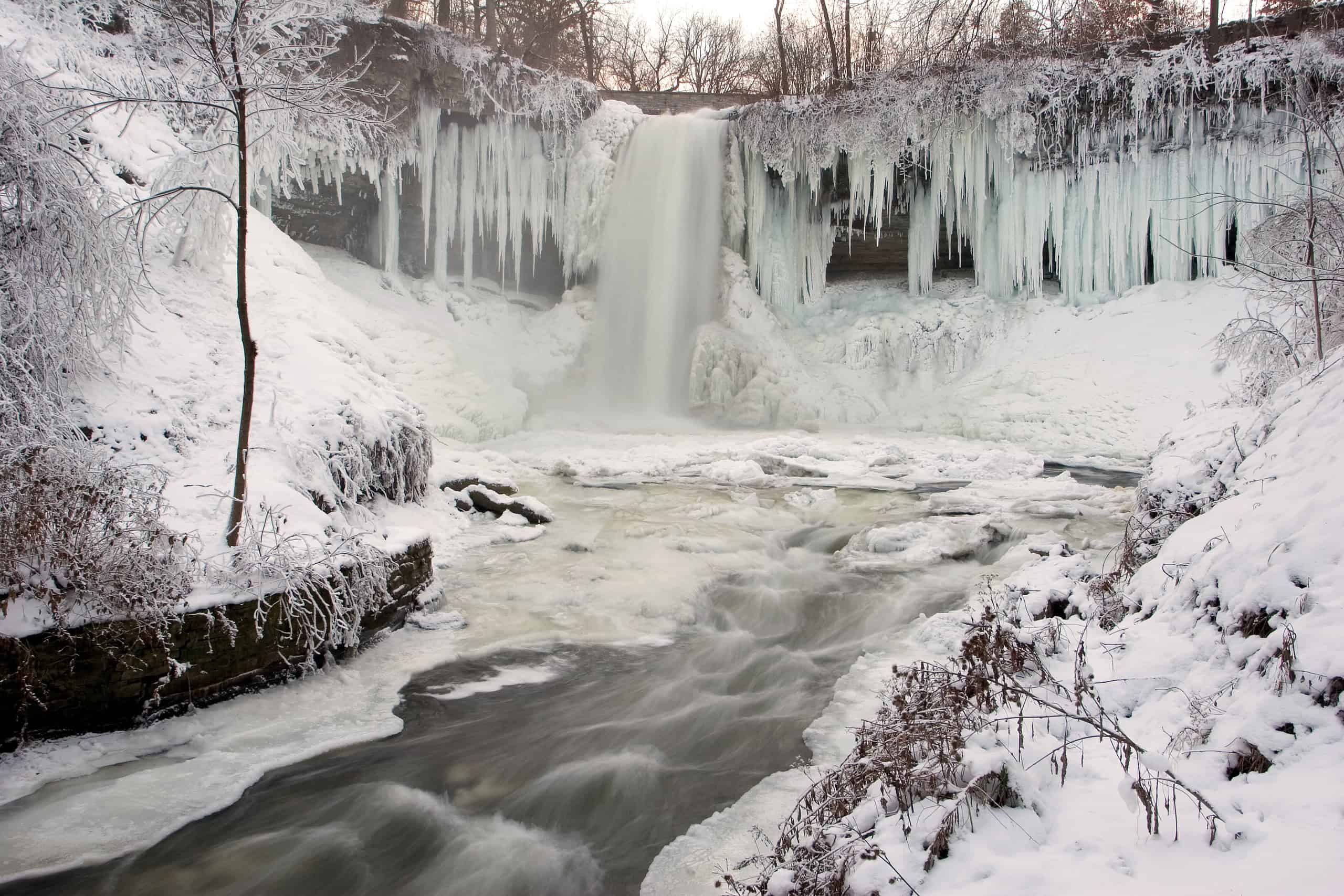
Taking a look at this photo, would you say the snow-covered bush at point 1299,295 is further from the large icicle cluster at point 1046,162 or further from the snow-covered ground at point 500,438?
the large icicle cluster at point 1046,162

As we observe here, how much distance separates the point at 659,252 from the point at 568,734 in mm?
13887

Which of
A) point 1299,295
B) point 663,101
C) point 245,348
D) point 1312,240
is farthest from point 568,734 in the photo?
point 663,101

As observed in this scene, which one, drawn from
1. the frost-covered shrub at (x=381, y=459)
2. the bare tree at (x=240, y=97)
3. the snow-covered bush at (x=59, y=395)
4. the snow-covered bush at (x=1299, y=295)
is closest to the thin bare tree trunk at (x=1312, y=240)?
the snow-covered bush at (x=1299, y=295)

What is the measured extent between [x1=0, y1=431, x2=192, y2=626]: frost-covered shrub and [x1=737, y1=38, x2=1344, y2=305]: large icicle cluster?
47.8ft

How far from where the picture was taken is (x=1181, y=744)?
2.67m

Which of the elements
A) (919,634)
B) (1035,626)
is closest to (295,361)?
(919,634)

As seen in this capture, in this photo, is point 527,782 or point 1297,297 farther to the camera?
point 1297,297

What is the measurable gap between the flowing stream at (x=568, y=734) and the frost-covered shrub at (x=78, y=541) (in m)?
1.11

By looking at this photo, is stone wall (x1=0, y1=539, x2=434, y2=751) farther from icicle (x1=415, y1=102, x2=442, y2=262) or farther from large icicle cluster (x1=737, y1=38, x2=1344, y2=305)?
large icicle cluster (x1=737, y1=38, x2=1344, y2=305)

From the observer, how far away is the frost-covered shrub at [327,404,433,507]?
21.2 ft

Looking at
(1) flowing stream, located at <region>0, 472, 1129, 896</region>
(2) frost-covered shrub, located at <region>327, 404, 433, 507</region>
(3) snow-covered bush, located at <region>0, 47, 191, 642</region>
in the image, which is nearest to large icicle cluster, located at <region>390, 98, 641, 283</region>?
(2) frost-covered shrub, located at <region>327, 404, 433, 507</region>

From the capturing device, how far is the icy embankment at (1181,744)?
2.21m

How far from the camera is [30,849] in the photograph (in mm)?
3268

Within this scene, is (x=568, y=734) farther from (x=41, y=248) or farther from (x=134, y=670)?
(x=41, y=248)
